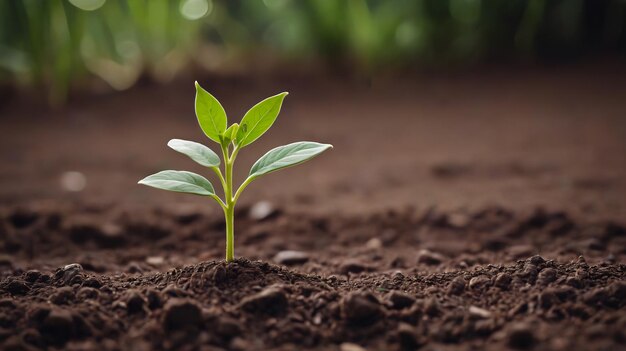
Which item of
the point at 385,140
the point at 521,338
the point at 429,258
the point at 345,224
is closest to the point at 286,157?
the point at 521,338

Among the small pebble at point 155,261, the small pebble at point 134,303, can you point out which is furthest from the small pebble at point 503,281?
the small pebble at point 155,261

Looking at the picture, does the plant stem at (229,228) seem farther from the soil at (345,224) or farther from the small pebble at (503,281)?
the small pebble at (503,281)

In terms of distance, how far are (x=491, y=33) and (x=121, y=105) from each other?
2060 millimetres

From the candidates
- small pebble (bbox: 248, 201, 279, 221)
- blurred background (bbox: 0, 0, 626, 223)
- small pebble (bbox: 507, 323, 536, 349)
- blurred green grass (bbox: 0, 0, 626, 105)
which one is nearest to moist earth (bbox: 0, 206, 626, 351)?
small pebble (bbox: 507, 323, 536, 349)

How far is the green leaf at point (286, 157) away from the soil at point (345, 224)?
0.61ft

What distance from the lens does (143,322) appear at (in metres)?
0.94

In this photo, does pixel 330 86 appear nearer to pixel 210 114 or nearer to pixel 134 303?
pixel 210 114

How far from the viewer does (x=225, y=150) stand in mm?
1060

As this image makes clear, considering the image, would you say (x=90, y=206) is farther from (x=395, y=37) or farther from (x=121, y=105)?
(x=395, y=37)

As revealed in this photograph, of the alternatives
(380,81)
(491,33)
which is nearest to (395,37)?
(380,81)

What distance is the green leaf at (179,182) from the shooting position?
0.97m

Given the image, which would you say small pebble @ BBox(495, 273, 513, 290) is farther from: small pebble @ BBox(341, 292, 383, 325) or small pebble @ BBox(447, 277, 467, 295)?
small pebble @ BBox(341, 292, 383, 325)

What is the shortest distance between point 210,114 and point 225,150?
69 millimetres

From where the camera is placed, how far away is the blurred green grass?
3.14m
